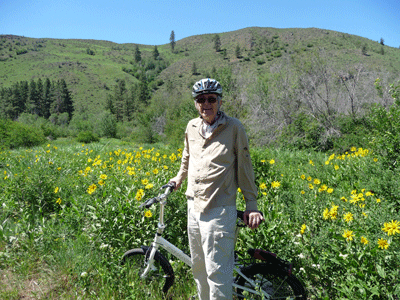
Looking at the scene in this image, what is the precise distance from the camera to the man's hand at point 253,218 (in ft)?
6.35

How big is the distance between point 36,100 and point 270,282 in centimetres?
8320

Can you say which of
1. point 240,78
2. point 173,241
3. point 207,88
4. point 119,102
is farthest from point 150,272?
point 119,102

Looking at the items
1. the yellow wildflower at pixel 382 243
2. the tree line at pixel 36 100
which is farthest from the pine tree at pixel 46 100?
the yellow wildflower at pixel 382 243

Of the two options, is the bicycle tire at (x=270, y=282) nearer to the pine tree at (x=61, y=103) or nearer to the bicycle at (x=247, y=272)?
the bicycle at (x=247, y=272)

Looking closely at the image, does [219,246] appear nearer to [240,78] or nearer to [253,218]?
[253,218]

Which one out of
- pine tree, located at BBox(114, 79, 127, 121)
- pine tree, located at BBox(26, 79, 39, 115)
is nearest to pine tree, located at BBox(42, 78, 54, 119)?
pine tree, located at BBox(26, 79, 39, 115)

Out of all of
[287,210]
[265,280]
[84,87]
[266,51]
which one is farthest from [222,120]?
[84,87]

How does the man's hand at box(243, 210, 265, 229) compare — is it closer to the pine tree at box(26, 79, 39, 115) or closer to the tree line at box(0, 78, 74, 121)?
the tree line at box(0, 78, 74, 121)

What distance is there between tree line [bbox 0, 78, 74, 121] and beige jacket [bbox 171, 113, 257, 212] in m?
73.0

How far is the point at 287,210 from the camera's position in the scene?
142 inches

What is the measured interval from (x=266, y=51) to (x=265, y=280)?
3548 inches

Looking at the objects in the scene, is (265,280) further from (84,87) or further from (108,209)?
(84,87)

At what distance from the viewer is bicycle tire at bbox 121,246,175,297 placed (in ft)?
8.39

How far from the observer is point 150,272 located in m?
2.56
